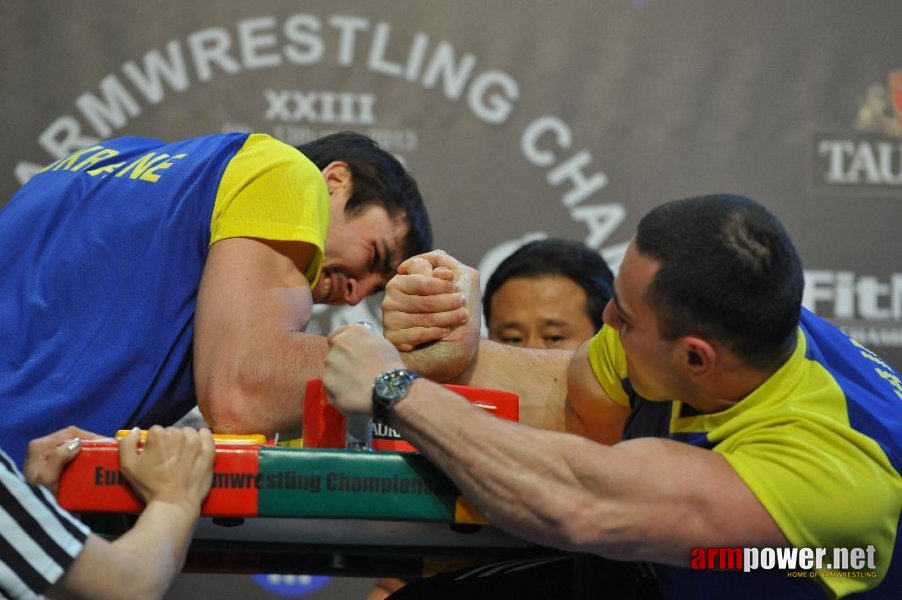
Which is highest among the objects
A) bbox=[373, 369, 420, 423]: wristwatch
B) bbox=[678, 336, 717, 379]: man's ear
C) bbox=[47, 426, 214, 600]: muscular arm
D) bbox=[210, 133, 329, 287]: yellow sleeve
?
bbox=[210, 133, 329, 287]: yellow sleeve

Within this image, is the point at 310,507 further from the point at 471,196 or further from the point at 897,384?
the point at 471,196

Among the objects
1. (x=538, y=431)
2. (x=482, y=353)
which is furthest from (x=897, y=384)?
(x=482, y=353)

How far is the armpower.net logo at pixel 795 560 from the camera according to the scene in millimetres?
1124

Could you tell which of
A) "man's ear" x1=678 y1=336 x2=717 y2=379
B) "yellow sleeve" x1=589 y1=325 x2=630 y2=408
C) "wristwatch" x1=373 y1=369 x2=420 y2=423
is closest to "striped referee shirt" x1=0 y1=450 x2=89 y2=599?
"wristwatch" x1=373 y1=369 x2=420 y2=423

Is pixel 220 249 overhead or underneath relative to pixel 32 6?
underneath

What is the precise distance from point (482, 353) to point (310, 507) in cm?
79

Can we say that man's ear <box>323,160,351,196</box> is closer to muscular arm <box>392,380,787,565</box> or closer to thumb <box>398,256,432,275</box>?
thumb <box>398,256,432,275</box>

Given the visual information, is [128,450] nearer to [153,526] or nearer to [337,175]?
[153,526]

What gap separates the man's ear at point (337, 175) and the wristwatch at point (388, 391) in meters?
0.84

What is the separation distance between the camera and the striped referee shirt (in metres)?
0.94

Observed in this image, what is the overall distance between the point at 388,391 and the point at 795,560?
18.4 inches

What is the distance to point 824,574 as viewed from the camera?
115 centimetres

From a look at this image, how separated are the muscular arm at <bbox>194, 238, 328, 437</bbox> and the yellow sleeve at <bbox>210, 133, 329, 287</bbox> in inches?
1.0

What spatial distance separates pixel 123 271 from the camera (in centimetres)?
147
